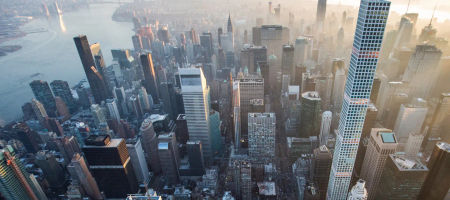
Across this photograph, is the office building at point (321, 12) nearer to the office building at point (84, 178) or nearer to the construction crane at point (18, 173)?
the office building at point (84, 178)

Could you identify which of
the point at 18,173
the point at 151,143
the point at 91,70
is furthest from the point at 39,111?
the point at 151,143

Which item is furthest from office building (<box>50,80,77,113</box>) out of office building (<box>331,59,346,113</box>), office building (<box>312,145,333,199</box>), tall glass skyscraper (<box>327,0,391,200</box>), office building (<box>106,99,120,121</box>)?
office building (<box>331,59,346,113</box>)

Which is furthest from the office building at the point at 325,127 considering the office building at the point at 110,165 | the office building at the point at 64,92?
the office building at the point at 64,92

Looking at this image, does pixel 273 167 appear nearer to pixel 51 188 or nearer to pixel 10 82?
pixel 51 188

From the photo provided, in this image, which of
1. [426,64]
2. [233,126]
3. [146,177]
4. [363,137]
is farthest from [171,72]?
[426,64]

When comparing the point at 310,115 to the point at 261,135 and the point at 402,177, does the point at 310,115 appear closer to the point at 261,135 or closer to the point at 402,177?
the point at 261,135

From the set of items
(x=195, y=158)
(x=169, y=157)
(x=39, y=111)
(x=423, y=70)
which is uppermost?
(x=423, y=70)
